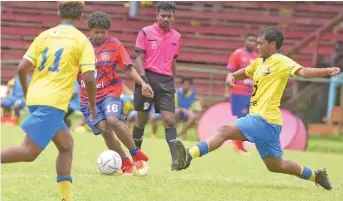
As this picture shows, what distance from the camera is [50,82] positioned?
244 inches

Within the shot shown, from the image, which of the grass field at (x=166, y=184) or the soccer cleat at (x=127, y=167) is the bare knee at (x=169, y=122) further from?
the soccer cleat at (x=127, y=167)

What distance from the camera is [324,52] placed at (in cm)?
2052

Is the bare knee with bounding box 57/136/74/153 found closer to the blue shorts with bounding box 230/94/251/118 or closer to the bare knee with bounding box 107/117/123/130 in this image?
the bare knee with bounding box 107/117/123/130

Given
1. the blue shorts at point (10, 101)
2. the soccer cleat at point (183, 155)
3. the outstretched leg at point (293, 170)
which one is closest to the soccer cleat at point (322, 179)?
the outstretched leg at point (293, 170)

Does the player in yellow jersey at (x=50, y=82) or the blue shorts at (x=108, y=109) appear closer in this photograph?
the player in yellow jersey at (x=50, y=82)

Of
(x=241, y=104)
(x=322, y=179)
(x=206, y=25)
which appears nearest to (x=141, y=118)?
(x=322, y=179)

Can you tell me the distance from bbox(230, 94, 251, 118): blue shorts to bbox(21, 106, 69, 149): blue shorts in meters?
8.04

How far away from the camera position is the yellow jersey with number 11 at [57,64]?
619 centimetres

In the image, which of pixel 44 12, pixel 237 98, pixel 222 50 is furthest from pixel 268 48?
pixel 44 12

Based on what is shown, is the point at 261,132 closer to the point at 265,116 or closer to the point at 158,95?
the point at 265,116

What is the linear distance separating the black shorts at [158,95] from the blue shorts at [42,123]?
147 inches

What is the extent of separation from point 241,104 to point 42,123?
322 inches

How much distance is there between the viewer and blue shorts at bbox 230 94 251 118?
549 inches

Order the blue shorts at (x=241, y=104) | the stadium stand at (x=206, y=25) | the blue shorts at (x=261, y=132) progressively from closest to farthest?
the blue shorts at (x=261, y=132) < the blue shorts at (x=241, y=104) < the stadium stand at (x=206, y=25)
